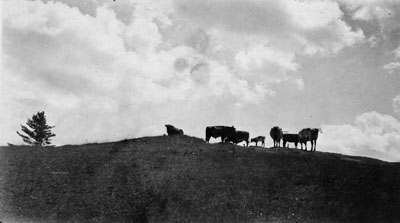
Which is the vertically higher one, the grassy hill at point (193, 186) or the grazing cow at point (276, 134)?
the grazing cow at point (276, 134)

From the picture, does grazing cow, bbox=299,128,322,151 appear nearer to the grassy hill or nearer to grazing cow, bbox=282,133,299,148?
grazing cow, bbox=282,133,299,148

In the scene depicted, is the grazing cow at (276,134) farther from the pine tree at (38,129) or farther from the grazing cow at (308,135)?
the pine tree at (38,129)

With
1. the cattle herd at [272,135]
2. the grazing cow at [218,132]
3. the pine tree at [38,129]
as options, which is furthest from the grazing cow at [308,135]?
the pine tree at [38,129]

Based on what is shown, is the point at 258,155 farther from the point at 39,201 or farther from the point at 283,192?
the point at 39,201

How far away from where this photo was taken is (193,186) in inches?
976

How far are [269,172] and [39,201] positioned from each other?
44.1 feet

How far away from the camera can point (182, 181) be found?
25.5 metres

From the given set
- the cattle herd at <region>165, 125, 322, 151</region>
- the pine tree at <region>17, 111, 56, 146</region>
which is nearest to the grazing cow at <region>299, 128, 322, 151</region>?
the cattle herd at <region>165, 125, 322, 151</region>

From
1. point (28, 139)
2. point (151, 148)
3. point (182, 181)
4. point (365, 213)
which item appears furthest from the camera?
point (28, 139)

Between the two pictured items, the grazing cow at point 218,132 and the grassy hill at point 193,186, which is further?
the grazing cow at point 218,132

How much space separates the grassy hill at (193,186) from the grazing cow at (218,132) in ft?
24.3

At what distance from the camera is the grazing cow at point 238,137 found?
39781 mm

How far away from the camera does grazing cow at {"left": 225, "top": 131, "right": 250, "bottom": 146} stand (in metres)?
39.8

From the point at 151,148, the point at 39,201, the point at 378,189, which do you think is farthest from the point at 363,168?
the point at 39,201
